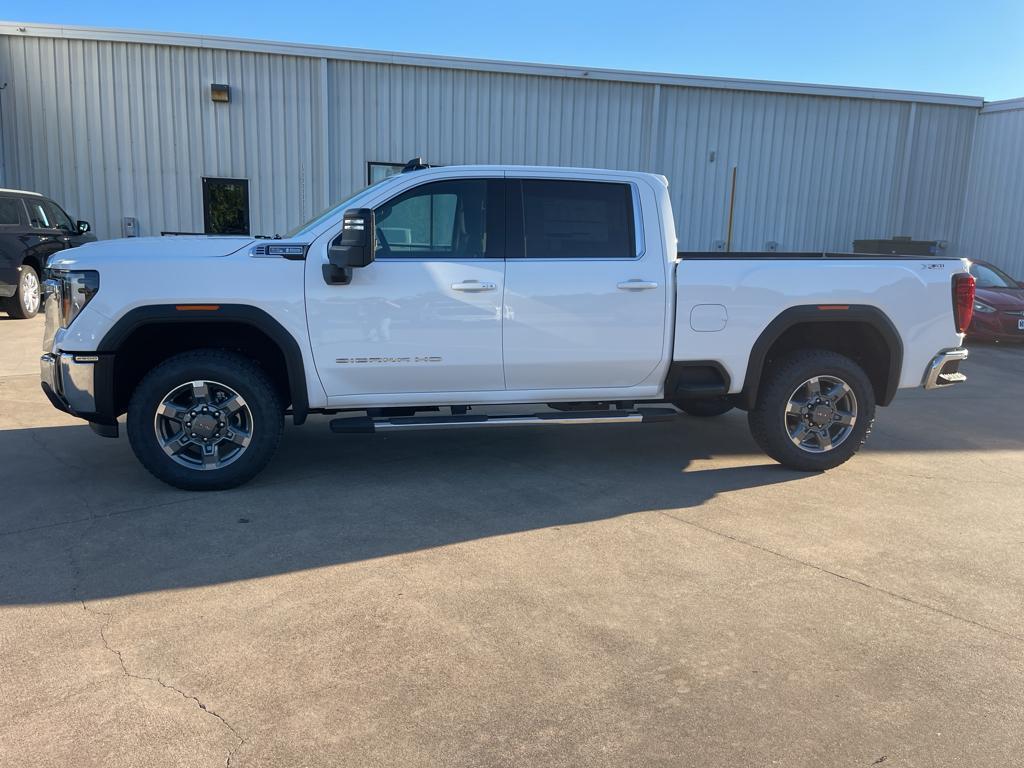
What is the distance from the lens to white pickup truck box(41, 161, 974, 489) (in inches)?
182

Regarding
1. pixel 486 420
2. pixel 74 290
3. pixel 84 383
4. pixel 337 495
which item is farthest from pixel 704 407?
pixel 74 290

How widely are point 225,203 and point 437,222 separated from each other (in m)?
11.4

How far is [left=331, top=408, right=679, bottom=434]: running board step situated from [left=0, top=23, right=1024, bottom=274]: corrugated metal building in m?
11.2

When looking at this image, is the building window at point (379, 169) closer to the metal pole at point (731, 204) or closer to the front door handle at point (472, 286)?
the metal pole at point (731, 204)

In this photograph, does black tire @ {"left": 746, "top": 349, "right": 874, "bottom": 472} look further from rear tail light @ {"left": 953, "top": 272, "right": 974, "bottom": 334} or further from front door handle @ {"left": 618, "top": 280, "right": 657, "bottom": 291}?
front door handle @ {"left": 618, "top": 280, "right": 657, "bottom": 291}

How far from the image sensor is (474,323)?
16.2ft

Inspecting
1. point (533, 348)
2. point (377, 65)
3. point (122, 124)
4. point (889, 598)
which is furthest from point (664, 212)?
point (122, 124)

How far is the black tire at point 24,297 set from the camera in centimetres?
1195

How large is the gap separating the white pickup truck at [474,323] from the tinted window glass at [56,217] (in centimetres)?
922

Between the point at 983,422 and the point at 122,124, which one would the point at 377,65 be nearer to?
the point at 122,124

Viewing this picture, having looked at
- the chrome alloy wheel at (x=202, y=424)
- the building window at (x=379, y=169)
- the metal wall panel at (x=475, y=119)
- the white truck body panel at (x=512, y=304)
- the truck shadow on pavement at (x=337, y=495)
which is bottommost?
the truck shadow on pavement at (x=337, y=495)

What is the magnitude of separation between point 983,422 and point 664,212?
14.7ft

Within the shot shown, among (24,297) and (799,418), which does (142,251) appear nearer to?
(799,418)

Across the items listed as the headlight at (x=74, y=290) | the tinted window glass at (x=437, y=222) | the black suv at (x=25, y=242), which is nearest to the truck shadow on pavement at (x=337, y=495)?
the headlight at (x=74, y=290)
